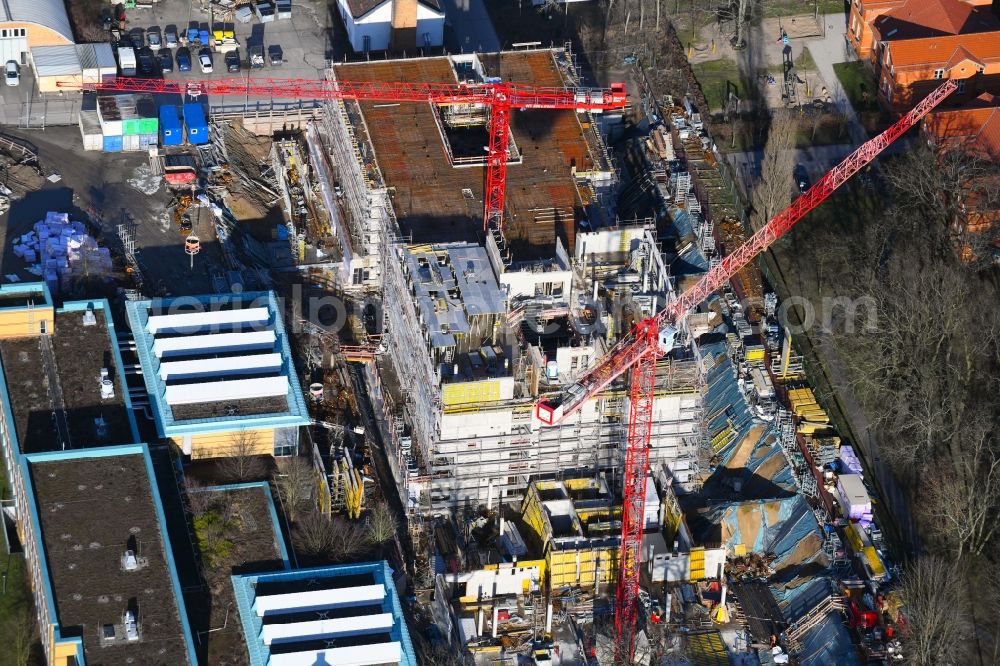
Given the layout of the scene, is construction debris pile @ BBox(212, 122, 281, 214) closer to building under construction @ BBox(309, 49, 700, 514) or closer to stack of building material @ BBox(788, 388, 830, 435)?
building under construction @ BBox(309, 49, 700, 514)

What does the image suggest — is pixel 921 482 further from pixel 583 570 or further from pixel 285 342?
pixel 285 342

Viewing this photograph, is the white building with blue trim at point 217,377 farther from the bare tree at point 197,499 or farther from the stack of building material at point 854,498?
the stack of building material at point 854,498

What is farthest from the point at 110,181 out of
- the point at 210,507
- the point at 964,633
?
the point at 964,633

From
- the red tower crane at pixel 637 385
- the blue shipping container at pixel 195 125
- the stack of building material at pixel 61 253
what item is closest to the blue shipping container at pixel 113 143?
the blue shipping container at pixel 195 125

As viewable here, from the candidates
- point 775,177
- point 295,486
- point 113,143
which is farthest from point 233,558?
point 775,177

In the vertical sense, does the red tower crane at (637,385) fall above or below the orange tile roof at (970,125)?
below
